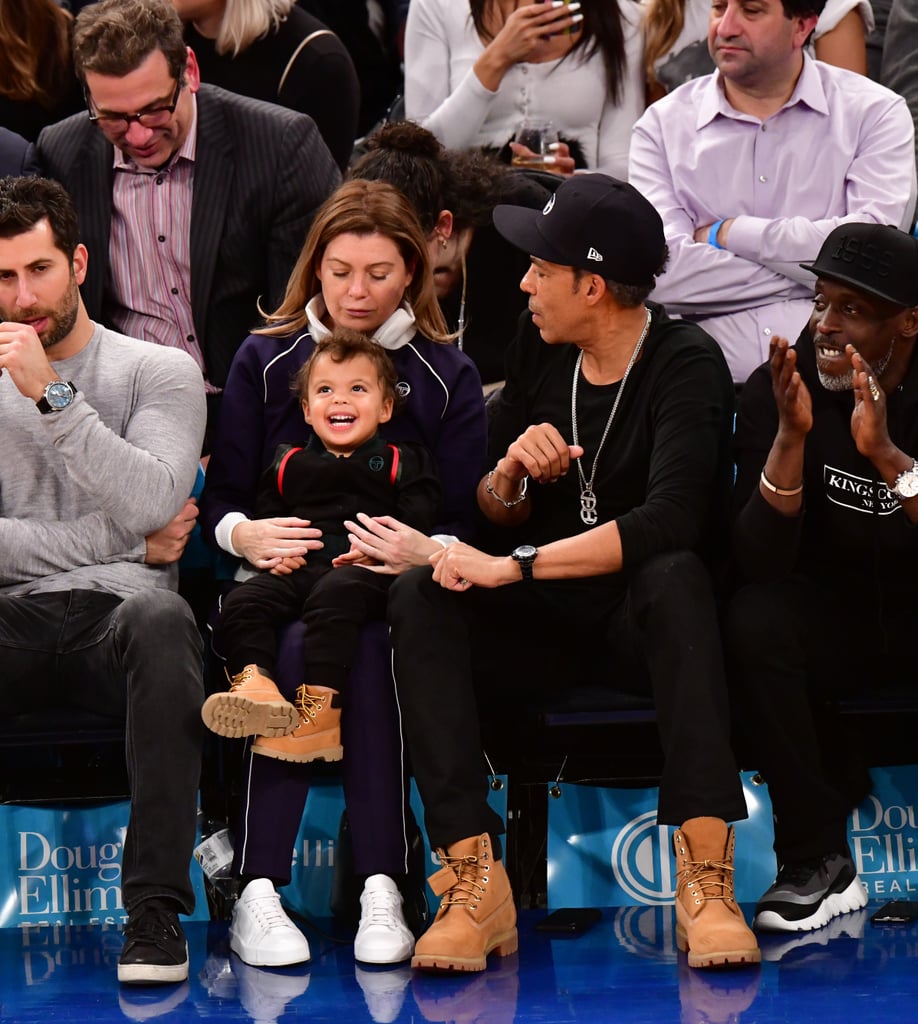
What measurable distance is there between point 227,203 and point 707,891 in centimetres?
231

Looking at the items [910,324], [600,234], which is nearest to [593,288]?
[600,234]

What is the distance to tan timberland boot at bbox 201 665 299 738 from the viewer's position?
3414mm

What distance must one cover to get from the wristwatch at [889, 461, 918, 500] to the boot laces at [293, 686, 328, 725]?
1.26 metres

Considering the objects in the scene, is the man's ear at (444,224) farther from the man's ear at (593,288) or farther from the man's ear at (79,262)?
the man's ear at (79,262)

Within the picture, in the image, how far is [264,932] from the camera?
3523 mm

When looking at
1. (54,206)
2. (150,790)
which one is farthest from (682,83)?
(150,790)

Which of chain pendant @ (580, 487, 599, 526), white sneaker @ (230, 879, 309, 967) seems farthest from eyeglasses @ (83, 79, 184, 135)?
white sneaker @ (230, 879, 309, 967)

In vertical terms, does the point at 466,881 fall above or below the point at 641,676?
below

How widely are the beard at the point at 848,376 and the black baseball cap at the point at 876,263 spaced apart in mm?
121

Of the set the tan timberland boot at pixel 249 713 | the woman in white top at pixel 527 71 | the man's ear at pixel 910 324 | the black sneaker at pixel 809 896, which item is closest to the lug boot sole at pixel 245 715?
the tan timberland boot at pixel 249 713

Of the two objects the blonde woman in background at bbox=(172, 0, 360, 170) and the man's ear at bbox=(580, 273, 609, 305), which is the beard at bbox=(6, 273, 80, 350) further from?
the blonde woman in background at bbox=(172, 0, 360, 170)

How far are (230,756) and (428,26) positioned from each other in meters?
2.60

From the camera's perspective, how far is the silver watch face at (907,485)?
3605mm

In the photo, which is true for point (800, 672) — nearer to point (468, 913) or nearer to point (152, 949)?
point (468, 913)
